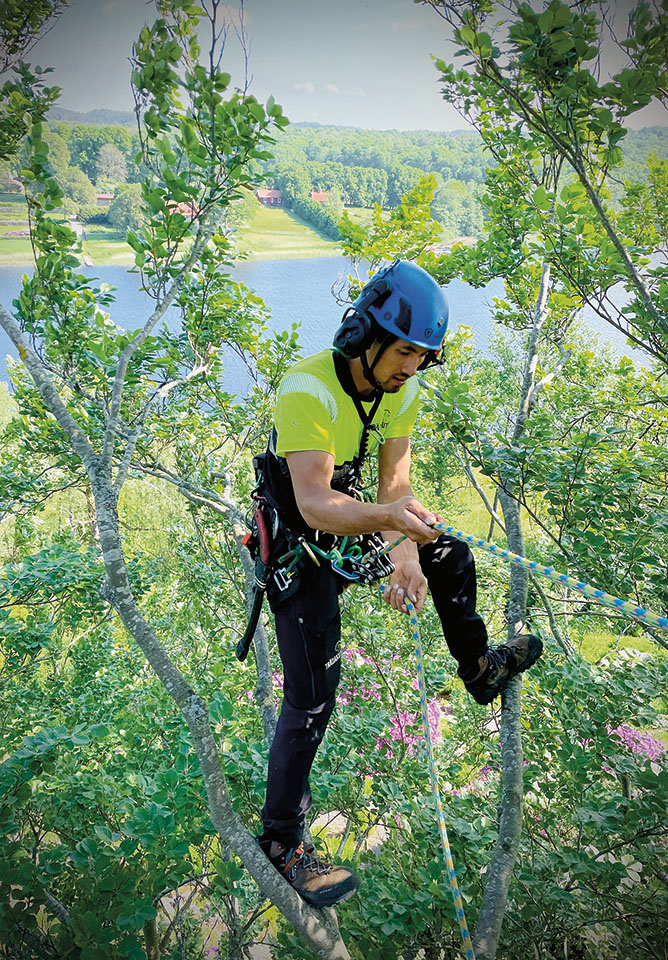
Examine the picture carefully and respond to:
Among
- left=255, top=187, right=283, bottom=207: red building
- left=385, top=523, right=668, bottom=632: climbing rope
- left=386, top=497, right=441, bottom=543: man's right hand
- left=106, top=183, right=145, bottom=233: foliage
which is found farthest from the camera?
left=255, top=187, right=283, bottom=207: red building

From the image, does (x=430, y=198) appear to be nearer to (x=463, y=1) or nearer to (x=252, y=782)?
(x=463, y=1)

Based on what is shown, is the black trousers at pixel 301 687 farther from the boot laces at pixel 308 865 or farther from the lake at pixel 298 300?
the lake at pixel 298 300

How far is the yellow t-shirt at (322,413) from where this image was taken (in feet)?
7.11

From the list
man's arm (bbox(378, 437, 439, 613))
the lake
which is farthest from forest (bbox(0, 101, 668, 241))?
the lake

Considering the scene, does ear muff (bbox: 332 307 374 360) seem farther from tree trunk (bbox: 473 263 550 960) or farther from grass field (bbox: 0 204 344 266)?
grass field (bbox: 0 204 344 266)

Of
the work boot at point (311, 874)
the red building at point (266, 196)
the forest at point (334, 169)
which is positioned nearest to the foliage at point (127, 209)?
the forest at point (334, 169)

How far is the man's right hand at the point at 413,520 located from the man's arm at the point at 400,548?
14.0 inches

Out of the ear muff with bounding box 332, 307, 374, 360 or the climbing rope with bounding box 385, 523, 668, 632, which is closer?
the climbing rope with bounding box 385, 523, 668, 632

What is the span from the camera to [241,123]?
2.60 m

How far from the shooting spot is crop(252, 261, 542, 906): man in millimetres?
2160

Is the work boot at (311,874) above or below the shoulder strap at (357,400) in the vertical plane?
below

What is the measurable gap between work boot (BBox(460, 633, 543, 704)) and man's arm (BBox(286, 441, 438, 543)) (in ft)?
3.25

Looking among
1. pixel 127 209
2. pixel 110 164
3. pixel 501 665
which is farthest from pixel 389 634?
pixel 110 164

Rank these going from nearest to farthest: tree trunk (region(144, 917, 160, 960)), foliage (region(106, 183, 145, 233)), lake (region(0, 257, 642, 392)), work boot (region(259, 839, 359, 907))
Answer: work boot (region(259, 839, 359, 907))
foliage (region(106, 183, 145, 233))
tree trunk (region(144, 917, 160, 960))
lake (region(0, 257, 642, 392))
